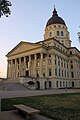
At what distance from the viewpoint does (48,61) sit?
63000 mm

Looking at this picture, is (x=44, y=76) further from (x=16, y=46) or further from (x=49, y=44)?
(x=16, y=46)

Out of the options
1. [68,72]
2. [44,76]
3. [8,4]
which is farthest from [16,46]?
Answer: [8,4]

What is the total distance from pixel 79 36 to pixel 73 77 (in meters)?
51.7

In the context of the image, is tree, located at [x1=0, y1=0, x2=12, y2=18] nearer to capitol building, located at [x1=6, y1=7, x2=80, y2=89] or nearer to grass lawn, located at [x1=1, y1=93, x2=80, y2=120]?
grass lawn, located at [x1=1, y1=93, x2=80, y2=120]

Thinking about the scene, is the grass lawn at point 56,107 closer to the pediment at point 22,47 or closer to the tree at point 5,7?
the tree at point 5,7

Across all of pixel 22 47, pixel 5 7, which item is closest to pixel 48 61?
pixel 22 47

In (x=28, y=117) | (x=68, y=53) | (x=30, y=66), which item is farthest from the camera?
(x=68, y=53)

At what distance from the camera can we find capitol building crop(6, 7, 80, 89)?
60312 millimetres

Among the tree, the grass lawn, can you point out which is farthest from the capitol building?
the tree

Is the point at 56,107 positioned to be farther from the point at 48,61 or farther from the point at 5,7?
the point at 48,61

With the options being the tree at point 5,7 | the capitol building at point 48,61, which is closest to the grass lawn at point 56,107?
the tree at point 5,7

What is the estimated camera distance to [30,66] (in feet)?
214

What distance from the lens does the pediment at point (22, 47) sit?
64938 mm

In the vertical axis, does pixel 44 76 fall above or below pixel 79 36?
below
